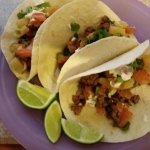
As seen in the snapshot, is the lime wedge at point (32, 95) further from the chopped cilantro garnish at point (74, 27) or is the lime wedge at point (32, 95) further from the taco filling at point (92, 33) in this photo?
the chopped cilantro garnish at point (74, 27)

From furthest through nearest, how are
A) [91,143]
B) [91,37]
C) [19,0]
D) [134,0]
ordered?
[19,0] → [134,0] → [91,37] → [91,143]

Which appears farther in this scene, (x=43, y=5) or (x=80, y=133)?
(x=43, y=5)

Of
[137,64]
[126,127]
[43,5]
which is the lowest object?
[126,127]

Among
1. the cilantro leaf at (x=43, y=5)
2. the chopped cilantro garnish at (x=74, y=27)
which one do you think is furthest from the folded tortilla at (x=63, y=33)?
the cilantro leaf at (x=43, y=5)

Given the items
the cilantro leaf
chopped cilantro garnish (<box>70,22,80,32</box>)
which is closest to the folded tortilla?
chopped cilantro garnish (<box>70,22,80,32</box>)

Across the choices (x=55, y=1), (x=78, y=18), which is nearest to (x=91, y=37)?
(x=78, y=18)

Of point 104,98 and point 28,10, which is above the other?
point 28,10

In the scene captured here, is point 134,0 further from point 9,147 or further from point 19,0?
point 9,147

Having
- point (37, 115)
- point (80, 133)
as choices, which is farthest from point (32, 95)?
point (80, 133)

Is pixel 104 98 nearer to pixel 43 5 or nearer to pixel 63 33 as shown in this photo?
pixel 63 33
